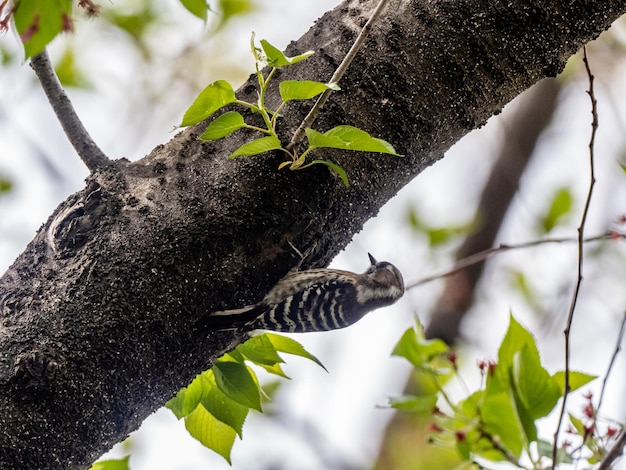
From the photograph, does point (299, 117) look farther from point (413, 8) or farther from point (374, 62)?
point (413, 8)

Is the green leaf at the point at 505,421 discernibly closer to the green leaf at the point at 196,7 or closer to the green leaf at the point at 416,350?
the green leaf at the point at 416,350

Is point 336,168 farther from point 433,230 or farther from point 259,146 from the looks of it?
point 433,230

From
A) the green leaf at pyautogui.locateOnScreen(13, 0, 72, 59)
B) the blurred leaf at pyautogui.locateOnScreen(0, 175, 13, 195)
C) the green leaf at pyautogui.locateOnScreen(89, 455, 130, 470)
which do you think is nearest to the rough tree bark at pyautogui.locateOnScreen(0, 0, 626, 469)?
the green leaf at pyautogui.locateOnScreen(89, 455, 130, 470)

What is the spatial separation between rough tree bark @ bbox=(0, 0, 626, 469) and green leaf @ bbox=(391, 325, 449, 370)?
0.61m

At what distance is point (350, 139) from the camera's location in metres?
1.13

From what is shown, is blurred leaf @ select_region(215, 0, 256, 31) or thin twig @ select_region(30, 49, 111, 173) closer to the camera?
thin twig @ select_region(30, 49, 111, 173)

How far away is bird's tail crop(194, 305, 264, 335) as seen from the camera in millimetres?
1276

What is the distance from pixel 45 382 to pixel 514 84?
3.38 ft

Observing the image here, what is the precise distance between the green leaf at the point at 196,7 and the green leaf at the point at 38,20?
0.41 ft

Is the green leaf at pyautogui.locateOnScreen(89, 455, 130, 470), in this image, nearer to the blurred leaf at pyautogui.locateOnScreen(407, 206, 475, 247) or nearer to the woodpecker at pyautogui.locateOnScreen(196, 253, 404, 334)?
the woodpecker at pyautogui.locateOnScreen(196, 253, 404, 334)

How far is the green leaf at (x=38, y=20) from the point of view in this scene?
746 millimetres

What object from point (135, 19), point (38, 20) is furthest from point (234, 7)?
point (38, 20)

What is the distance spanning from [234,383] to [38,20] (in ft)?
2.91

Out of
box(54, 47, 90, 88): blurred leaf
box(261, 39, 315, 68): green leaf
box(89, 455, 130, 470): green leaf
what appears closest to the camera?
box(261, 39, 315, 68): green leaf
